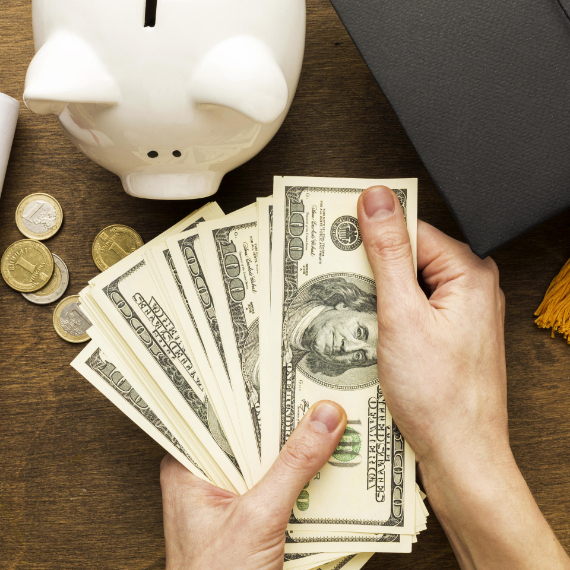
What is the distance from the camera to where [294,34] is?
47cm

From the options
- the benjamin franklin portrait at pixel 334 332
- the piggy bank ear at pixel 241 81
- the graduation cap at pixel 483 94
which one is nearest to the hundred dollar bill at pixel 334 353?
the benjamin franklin portrait at pixel 334 332

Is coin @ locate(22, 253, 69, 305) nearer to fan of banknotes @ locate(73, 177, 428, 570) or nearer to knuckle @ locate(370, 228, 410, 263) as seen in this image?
fan of banknotes @ locate(73, 177, 428, 570)

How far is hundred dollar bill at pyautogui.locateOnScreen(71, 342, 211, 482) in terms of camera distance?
63 cm

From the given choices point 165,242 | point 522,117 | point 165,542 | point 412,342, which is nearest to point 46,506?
point 165,542

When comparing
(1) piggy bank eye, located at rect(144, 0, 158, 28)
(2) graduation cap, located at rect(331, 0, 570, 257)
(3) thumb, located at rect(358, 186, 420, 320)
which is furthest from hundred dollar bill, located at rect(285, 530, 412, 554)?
(1) piggy bank eye, located at rect(144, 0, 158, 28)

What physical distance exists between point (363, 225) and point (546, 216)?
209 mm

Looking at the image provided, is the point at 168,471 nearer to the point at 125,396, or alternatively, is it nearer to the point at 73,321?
the point at 125,396

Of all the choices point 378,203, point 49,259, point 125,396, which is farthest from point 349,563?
point 49,259

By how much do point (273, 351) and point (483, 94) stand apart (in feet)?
1.30

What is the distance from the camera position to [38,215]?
2.31ft

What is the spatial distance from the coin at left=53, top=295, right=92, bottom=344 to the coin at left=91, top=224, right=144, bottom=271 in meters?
0.07

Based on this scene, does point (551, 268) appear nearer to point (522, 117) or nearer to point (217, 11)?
point (522, 117)

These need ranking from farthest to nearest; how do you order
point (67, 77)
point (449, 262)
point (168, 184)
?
1. point (449, 262)
2. point (168, 184)
3. point (67, 77)

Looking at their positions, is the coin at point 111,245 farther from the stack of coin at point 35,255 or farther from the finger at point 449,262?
the finger at point 449,262
